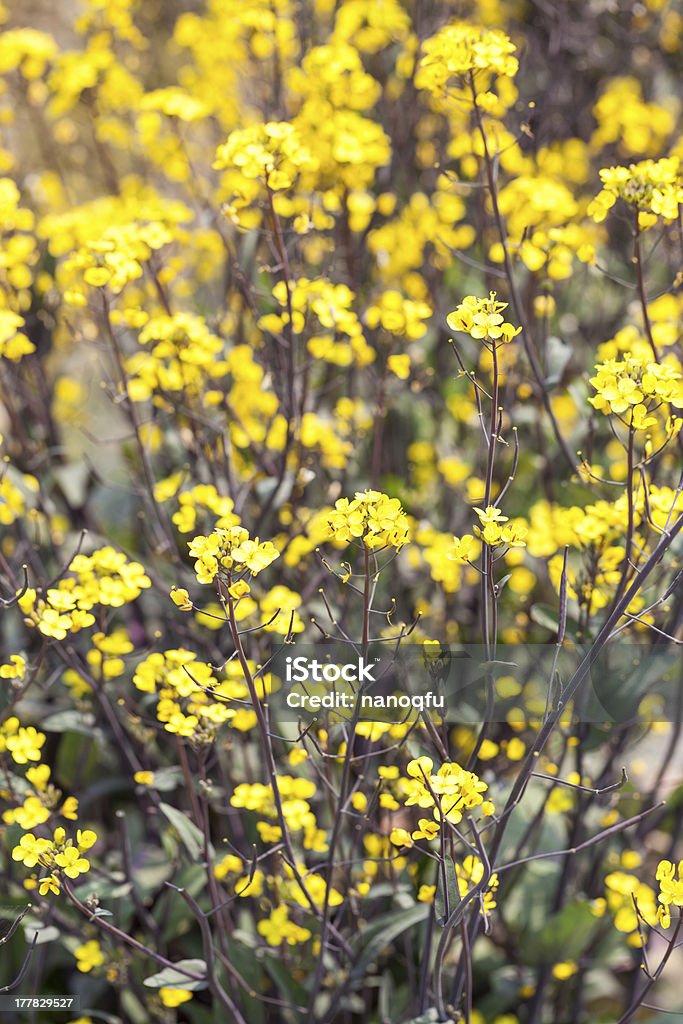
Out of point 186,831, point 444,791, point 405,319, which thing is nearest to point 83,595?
point 186,831

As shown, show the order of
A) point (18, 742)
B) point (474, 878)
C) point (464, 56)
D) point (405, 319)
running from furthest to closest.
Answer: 1. point (405, 319)
2. point (464, 56)
3. point (18, 742)
4. point (474, 878)

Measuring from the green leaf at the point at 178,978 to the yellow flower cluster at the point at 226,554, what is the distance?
2.65 feet

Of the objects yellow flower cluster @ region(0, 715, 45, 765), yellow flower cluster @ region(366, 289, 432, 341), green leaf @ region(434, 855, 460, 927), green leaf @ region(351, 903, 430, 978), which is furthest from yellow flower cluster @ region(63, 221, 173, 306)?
green leaf @ region(351, 903, 430, 978)

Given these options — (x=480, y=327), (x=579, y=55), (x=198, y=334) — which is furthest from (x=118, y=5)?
(x=480, y=327)

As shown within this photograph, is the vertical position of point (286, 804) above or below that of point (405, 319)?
below

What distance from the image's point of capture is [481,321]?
145cm

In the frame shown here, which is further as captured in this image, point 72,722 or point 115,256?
point 72,722

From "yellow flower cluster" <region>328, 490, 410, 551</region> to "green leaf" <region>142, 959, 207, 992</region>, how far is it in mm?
900

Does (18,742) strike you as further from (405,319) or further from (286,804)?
(405,319)

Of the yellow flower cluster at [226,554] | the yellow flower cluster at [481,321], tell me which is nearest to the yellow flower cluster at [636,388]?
the yellow flower cluster at [481,321]

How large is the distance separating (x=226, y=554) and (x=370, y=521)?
0.71 ft

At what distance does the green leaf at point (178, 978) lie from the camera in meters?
1.74

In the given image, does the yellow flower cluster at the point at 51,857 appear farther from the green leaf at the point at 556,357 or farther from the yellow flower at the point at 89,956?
the green leaf at the point at 556,357

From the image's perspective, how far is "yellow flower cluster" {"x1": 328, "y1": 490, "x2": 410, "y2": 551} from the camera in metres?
1.41
